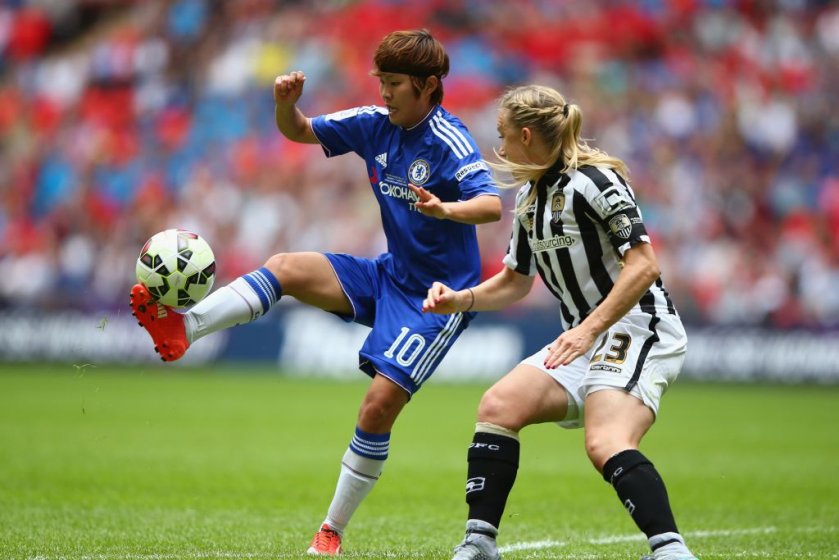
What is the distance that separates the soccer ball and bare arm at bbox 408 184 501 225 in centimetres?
107

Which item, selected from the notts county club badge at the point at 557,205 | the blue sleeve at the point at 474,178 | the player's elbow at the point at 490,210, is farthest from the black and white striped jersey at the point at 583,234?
the blue sleeve at the point at 474,178

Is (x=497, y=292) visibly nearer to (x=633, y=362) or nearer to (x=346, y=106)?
(x=633, y=362)

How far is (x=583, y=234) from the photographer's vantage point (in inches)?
187

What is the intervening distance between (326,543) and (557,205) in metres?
2.03

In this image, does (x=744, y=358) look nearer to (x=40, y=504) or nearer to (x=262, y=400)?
(x=262, y=400)

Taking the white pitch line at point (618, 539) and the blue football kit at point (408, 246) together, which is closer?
the blue football kit at point (408, 246)

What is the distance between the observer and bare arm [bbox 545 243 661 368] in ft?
14.6

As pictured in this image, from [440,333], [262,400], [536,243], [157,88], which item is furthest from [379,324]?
[157,88]

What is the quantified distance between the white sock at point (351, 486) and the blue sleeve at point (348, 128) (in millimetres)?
1598

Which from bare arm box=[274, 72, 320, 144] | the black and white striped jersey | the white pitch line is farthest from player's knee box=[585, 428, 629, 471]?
bare arm box=[274, 72, 320, 144]

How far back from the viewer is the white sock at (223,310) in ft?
17.3

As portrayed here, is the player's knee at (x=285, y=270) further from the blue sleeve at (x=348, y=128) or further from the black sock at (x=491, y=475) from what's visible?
the black sock at (x=491, y=475)

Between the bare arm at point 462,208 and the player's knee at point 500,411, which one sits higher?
the bare arm at point 462,208

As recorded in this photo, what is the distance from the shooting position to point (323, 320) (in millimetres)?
17797
